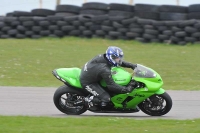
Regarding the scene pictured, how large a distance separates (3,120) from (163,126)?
7.62 ft

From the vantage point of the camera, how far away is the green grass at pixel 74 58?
14.2 m

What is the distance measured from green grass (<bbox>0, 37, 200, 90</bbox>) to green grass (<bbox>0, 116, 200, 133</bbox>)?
496cm

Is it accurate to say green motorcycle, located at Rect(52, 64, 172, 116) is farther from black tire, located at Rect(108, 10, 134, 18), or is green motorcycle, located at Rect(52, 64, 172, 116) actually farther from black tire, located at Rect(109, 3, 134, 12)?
black tire, located at Rect(109, 3, 134, 12)

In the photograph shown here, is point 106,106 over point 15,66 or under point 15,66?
over

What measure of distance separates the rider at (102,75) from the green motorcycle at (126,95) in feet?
0.33

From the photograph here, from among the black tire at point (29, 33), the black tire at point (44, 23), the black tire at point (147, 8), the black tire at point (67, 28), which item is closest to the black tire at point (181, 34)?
the black tire at point (147, 8)

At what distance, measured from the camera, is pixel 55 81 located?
46.3 feet

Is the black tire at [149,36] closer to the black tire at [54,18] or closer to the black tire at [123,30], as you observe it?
the black tire at [123,30]

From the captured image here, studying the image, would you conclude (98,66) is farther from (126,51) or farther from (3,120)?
(126,51)

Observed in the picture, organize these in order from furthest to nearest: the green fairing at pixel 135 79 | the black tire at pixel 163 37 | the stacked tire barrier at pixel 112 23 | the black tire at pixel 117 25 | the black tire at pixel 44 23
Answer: the black tire at pixel 44 23 < the black tire at pixel 117 25 < the black tire at pixel 163 37 < the stacked tire barrier at pixel 112 23 < the green fairing at pixel 135 79

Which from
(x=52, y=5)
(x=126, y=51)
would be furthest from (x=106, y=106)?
(x=52, y=5)

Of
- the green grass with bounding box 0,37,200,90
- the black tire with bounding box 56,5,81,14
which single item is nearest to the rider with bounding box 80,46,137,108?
the green grass with bounding box 0,37,200,90

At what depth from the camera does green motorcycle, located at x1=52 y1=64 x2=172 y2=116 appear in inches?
352

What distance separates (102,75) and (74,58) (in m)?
9.17
